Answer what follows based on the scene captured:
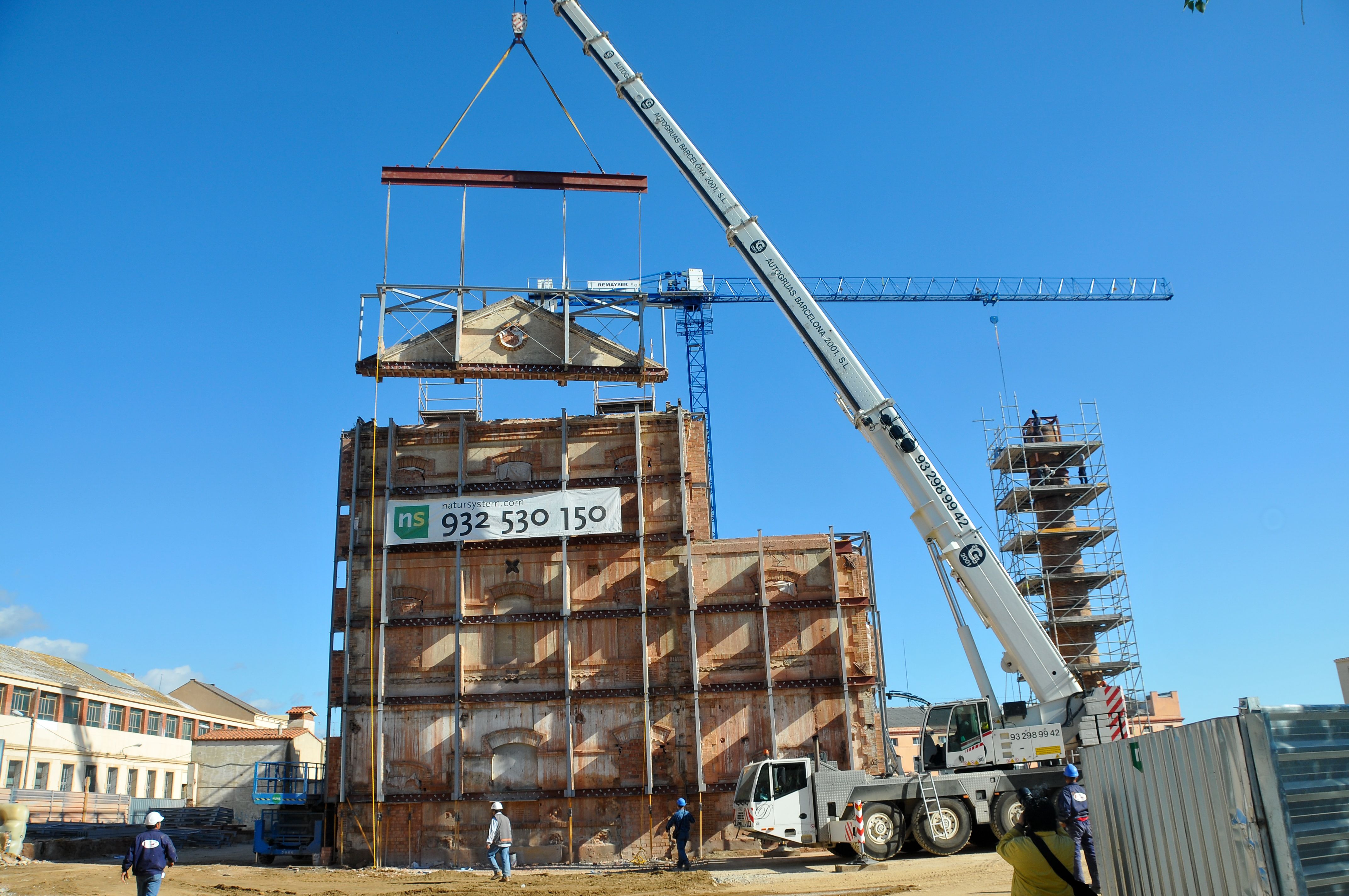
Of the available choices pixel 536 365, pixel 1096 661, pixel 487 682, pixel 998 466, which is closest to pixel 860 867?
pixel 487 682

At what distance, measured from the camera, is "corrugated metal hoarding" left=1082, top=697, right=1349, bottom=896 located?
22.3 feet

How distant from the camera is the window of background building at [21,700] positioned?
40.1 m

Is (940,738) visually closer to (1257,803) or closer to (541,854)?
(541,854)

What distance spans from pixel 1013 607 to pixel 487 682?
45.3 feet

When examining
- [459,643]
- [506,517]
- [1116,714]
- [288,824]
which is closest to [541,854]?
[459,643]

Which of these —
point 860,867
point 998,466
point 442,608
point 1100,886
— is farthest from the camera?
point 998,466

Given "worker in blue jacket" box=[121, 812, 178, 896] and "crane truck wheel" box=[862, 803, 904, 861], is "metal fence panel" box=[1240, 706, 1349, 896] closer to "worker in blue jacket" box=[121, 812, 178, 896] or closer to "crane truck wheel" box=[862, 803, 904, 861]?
"worker in blue jacket" box=[121, 812, 178, 896]

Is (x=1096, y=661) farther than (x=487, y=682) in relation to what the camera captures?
Yes

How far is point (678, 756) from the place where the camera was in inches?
1022

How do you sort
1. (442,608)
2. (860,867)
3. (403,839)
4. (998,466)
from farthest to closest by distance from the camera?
(998,466)
(442,608)
(403,839)
(860,867)

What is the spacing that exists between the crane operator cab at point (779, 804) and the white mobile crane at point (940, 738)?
2cm

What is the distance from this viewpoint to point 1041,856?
8.05 m

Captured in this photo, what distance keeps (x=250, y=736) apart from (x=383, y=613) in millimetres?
28343

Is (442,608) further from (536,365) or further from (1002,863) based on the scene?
(1002,863)
